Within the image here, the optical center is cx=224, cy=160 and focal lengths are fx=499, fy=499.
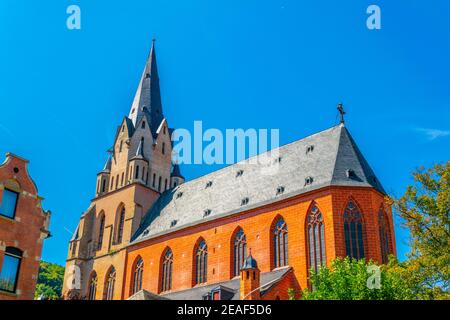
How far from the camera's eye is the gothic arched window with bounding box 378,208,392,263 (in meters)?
33.3

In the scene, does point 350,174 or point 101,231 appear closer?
point 350,174

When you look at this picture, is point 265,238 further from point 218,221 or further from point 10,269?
point 10,269

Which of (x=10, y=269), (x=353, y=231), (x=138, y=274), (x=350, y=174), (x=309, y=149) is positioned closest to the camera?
(x=10, y=269)

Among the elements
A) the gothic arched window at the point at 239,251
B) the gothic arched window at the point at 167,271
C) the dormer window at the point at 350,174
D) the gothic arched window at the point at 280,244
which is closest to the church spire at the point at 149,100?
the gothic arched window at the point at 167,271

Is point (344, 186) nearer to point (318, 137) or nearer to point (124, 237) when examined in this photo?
point (318, 137)

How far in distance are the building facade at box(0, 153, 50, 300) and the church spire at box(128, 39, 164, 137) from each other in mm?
31774

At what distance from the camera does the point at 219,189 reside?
145 ft

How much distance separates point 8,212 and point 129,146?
30.8m

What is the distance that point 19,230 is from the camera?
72.6ft

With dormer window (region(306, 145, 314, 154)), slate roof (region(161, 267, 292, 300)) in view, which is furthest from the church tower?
dormer window (region(306, 145, 314, 154))

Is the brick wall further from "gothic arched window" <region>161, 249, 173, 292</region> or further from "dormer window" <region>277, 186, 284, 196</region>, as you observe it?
"dormer window" <region>277, 186, 284, 196</region>

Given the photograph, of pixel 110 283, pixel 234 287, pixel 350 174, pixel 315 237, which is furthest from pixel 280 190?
pixel 110 283

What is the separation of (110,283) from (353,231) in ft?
80.0
